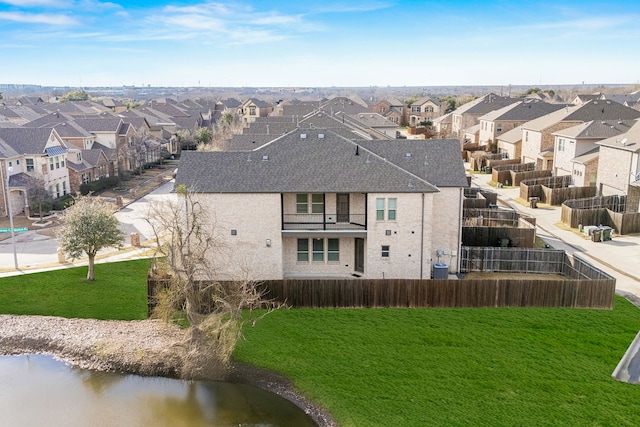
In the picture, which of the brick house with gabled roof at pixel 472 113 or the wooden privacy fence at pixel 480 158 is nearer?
the wooden privacy fence at pixel 480 158

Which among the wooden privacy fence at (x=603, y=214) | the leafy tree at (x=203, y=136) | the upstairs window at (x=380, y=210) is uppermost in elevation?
the leafy tree at (x=203, y=136)

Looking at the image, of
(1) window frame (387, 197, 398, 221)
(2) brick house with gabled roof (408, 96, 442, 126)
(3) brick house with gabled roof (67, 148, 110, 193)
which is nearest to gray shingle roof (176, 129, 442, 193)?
(1) window frame (387, 197, 398, 221)

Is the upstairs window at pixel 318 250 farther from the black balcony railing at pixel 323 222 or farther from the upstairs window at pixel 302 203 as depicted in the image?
the upstairs window at pixel 302 203

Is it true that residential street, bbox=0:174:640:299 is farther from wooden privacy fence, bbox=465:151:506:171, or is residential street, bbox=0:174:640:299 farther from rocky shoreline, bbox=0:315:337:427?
wooden privacy fence, bbox=465:151:506:171

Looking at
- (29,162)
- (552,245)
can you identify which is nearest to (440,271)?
(552,245)

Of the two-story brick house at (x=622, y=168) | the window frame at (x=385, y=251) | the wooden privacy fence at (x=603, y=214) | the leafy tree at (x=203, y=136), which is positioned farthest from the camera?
the leafy tree at (x=203, y=136)

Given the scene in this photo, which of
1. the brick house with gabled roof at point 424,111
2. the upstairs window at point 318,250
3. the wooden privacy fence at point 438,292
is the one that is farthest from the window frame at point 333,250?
the brick house with gabled roof at point 424,111
